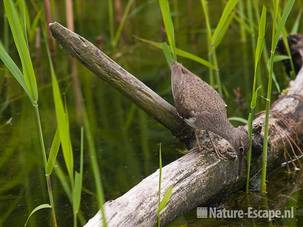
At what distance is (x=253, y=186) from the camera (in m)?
4.48

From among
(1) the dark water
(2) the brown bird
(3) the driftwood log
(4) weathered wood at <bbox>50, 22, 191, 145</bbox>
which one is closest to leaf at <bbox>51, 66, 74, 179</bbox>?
(3) the driftwood log

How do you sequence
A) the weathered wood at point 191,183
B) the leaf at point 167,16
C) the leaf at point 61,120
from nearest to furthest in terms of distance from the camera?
the leaf at point 61,120 → the weathered wood at point 191,183 → the leaf at point 167,16

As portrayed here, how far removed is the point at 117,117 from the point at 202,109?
172 cm

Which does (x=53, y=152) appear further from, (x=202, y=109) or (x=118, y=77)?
(x=202, y=109)

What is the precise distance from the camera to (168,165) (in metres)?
3.96

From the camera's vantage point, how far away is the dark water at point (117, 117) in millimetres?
4379

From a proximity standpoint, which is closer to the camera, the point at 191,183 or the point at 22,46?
the point at 22,46

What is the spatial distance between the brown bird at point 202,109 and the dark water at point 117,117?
15.9 inches

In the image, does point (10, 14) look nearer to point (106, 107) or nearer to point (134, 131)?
point (134, 131)

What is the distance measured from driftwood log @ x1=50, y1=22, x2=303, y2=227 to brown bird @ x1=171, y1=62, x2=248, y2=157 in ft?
0.27

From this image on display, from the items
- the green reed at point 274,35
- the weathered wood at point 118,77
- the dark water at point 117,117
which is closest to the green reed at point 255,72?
the green reed at point 274,35

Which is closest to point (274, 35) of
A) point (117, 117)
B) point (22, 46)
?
point (22, 46)

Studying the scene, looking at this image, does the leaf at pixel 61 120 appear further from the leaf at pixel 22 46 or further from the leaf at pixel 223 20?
the leaf at pixel 223 20

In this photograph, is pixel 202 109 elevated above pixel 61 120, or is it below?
below
